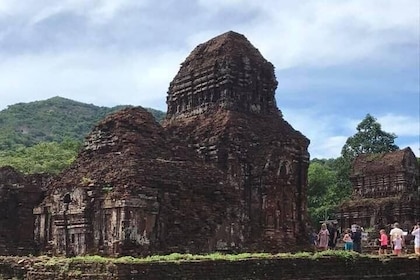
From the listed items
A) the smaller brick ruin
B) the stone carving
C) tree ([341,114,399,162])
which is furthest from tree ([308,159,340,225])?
the smaller brick ruin

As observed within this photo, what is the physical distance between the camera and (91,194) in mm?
18000

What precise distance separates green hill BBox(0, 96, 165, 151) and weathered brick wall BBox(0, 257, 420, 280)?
73.7 metres

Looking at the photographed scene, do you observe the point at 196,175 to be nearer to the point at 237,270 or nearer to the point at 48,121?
the point at 237,270

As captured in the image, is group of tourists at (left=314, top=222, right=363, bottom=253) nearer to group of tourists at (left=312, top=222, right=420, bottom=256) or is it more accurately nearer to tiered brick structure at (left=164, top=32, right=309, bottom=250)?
group of tourists at (left=312, top=222, right=420, bottom=256)

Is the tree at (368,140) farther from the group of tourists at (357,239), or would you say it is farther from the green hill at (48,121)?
the green hill at (48,121)

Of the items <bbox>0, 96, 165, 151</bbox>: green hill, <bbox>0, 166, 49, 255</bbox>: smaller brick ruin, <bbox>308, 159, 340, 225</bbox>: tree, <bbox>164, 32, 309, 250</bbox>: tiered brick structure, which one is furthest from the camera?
<bbox>0, 96, 165, 151</bbox>: green hill

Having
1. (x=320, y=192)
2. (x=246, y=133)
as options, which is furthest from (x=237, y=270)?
(x=320, y=192)

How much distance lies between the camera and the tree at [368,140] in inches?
2283

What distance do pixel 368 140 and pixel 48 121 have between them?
67330mm

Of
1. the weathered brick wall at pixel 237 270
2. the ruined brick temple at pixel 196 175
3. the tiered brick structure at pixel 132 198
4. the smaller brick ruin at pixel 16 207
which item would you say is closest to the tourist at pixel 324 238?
the ruined brick temple at pixel 196 175

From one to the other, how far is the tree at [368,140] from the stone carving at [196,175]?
34.0 meters

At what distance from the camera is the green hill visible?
96188 mm

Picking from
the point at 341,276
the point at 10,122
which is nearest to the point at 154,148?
the point at 341,276

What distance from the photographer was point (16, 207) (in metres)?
22.4
